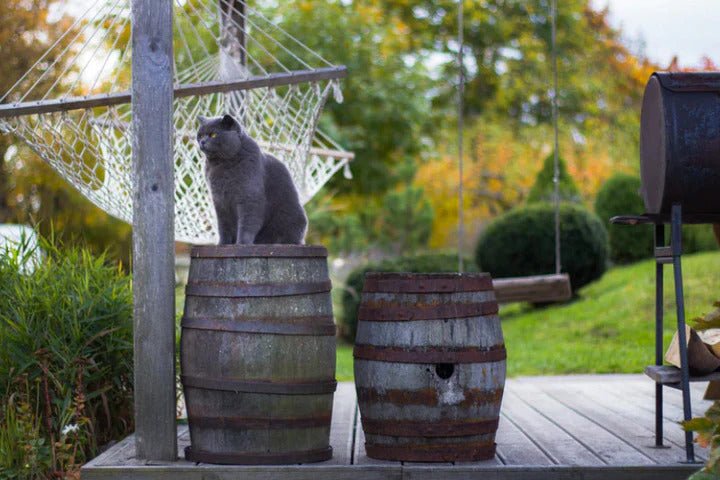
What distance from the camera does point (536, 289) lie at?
19.1 feet

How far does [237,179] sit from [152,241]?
14.2 inches

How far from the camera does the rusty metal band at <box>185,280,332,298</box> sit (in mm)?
2707

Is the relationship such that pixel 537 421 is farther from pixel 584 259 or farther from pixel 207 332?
pixel 584 259

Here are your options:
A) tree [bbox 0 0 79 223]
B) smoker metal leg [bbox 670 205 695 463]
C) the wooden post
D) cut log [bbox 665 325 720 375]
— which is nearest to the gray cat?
the wooden post

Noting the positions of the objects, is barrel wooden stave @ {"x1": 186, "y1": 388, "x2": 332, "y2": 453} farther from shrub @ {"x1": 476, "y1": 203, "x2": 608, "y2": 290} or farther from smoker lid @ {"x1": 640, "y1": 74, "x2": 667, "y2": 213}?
shrub @ {"x1": 476, "y1": 203, "x2": 608, "y2": 290}

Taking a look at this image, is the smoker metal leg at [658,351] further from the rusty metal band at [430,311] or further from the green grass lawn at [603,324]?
the green grass lawn at [603,324]

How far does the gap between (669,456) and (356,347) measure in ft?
3.32

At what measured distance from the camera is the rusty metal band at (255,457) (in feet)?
8.94

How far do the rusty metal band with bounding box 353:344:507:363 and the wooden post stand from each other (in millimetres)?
629

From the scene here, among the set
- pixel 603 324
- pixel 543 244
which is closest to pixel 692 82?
pixel 603 324

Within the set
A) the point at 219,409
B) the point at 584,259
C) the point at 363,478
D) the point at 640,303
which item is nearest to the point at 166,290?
the point at 219,409

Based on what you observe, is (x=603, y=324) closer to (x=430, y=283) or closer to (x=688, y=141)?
(x=688, y=141)

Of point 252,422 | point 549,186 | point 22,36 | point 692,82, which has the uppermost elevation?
point 22,36

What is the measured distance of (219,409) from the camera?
2.73 m
